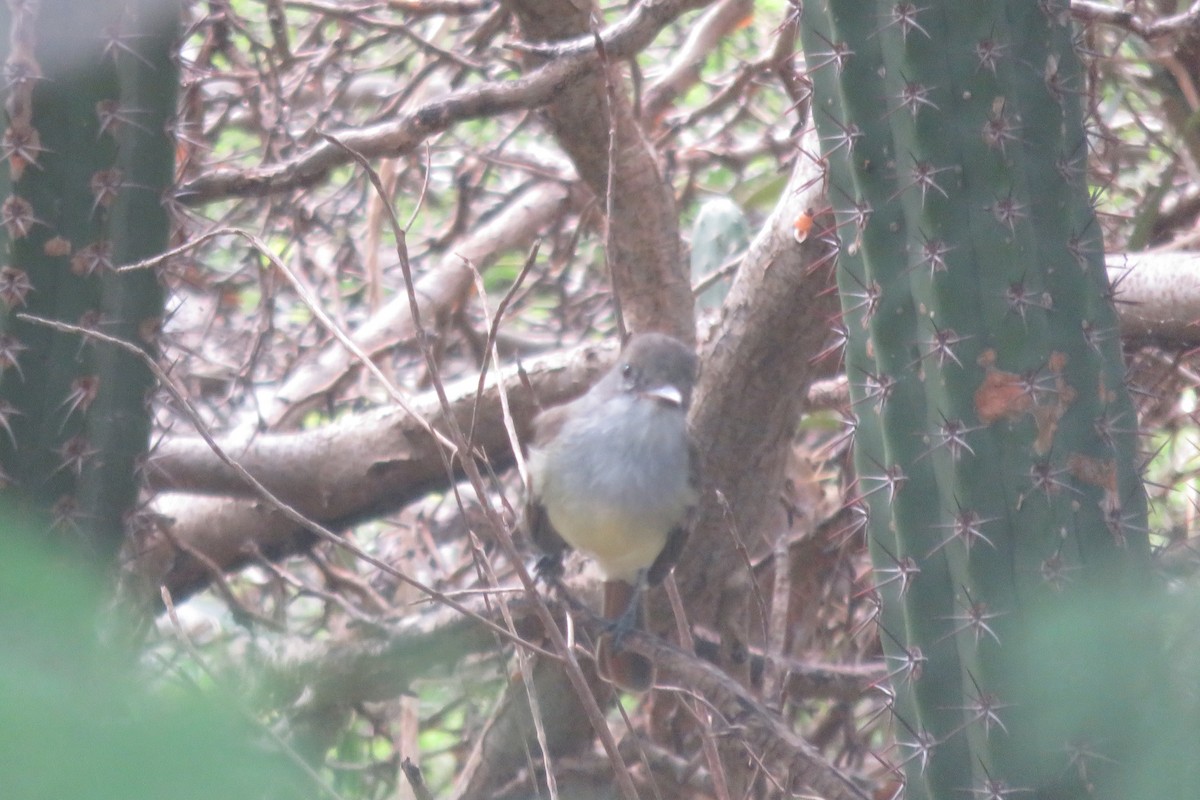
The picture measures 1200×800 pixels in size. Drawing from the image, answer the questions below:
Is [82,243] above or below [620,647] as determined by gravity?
above

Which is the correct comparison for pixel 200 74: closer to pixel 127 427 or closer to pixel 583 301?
pixel 127 427

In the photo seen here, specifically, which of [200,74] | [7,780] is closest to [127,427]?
[200,74]

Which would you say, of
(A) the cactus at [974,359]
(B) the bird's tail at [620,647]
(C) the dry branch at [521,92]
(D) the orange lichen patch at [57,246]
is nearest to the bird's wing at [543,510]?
(B) the bird's tail at [620,647]

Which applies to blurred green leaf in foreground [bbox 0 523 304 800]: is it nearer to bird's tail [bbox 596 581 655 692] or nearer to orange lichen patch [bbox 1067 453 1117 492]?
orange lichen patch [bbox 1067 453 1117 492]

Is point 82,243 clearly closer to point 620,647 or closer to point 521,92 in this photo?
point 521,92

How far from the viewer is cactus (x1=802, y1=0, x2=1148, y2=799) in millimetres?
1886

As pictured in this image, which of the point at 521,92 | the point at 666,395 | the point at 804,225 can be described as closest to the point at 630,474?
the point at 666,395

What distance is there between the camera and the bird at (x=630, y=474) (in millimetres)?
3227

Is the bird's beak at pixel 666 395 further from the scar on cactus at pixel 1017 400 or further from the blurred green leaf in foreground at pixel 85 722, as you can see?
the blurred green leaf in foreground at pixel 85 722

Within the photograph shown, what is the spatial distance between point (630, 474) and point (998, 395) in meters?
1.54

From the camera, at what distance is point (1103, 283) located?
2008 millimetres

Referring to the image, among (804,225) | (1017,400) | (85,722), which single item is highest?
(85,722)

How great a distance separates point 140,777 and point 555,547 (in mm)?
3149

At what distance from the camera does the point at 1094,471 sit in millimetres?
1934
